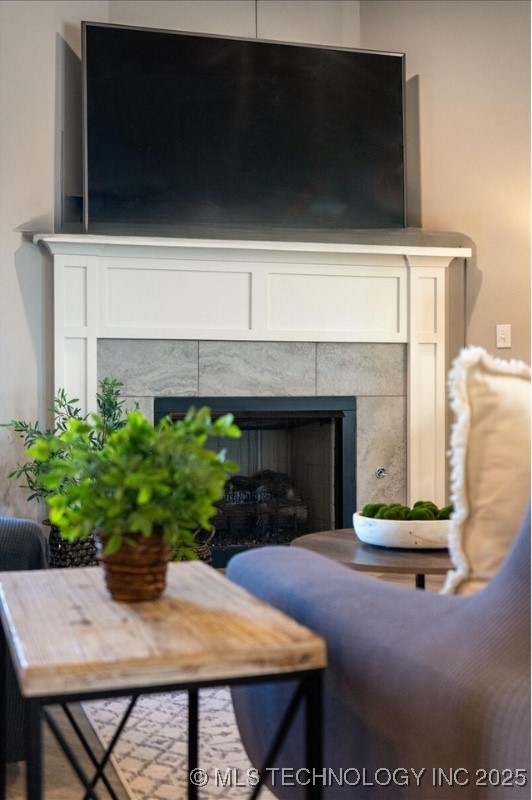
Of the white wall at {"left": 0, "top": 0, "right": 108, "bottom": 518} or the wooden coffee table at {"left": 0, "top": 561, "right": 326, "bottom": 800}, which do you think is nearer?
the wooden coffee table at {"left": 0, "top": 561, "right": 326, "bottom": 800}

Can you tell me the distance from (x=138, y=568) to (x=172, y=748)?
3.97 ft

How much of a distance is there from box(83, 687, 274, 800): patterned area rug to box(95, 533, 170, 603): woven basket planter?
75 centimetres

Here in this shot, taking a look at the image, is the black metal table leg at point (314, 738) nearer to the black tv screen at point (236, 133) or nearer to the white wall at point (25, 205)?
the white wall at point (25, 205)

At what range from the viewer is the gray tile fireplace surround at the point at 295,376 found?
Answer: 4316 mm

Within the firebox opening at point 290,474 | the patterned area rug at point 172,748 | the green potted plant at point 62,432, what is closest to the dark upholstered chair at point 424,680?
the patterned area rug at point 172,748

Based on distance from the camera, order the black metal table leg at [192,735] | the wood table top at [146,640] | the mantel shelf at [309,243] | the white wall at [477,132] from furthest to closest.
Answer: the white wall at [477,132]
the mantel shelf at [309,243]
the black metal table leg at [192,735]
the wood table top at [146,640]

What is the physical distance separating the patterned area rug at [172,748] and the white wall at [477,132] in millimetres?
2515

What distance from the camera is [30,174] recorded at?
430cm

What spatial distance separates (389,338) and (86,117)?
1.78 metres

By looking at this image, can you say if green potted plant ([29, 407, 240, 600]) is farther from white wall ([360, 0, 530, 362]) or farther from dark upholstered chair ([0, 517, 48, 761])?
white wall ([360, 0, 530, 362])

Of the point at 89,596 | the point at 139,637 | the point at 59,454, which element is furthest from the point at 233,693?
the point at 59,454

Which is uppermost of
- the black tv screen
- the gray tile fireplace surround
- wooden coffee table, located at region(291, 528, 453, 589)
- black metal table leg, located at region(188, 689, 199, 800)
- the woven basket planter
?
the black tv screen

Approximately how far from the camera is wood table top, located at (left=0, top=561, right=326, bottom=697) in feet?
3.41

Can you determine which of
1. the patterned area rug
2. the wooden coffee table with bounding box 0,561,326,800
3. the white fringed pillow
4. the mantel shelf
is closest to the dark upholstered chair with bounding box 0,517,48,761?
the patterned area rug
